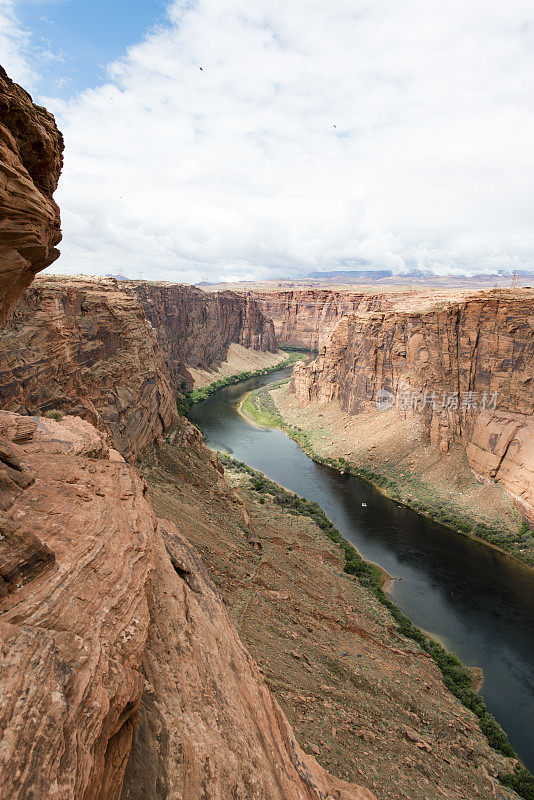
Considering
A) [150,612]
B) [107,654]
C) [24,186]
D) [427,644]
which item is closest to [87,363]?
[24,186]

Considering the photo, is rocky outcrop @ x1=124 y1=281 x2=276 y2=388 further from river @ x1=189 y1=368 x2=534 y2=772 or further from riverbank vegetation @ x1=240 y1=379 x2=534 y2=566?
river @ x1=189 y1=368 x2=534 y2=772

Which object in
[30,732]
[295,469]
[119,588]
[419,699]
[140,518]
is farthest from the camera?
[295,469]

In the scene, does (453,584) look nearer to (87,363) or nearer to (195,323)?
(87,363)

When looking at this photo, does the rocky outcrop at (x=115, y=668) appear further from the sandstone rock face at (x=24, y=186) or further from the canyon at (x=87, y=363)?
the canyon at (x=87, y=363)

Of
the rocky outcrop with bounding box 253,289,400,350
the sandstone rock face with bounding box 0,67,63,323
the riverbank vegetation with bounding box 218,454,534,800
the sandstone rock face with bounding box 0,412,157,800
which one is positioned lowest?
the riverbank vegetation with bounding box 218,454,534,800

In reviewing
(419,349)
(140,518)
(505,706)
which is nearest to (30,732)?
(140,518)

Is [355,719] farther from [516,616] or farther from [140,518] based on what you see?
[516,616]

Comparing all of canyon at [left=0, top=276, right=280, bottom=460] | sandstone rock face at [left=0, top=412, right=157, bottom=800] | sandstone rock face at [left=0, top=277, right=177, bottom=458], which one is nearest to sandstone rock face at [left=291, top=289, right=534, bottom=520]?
sandstone rock face at [left=0, top=277, right=177, bottom=458]
